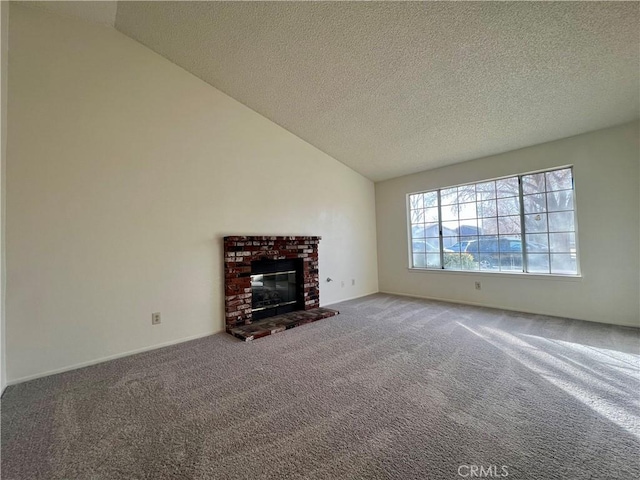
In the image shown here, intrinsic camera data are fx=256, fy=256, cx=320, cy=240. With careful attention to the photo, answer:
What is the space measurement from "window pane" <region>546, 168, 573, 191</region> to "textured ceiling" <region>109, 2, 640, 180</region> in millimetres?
487

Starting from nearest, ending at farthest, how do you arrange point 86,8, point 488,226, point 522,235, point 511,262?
point 86,8, point 522,235, point 511,262, point 488,226

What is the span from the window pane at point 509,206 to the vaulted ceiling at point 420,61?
0.81 meters

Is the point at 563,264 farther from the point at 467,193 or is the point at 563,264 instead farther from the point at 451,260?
the point at 467,193

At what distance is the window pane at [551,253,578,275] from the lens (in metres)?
3.45

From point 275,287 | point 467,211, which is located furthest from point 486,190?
point 275,287

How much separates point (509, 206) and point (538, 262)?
3.00 ft

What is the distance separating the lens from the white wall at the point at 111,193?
2199mm

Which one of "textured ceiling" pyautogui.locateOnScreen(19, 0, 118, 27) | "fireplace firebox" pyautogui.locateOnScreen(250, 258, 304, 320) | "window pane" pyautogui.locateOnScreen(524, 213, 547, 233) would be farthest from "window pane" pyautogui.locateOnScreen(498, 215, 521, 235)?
"textured ceiling" pyautogui.locateOnScreen(19, 0, 118, 27)

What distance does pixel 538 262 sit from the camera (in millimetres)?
3707

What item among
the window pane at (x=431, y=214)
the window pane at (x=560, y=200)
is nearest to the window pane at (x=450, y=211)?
the window pane at (x=431, y=214)

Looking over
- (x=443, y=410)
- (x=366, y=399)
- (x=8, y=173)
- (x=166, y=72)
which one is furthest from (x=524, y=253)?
(x=8, y=173)

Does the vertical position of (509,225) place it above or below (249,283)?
above

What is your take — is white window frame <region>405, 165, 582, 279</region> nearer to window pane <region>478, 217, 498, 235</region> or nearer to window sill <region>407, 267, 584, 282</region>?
window sill <region>407, 267, 584, 282</region>

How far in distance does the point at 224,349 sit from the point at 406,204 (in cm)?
412
